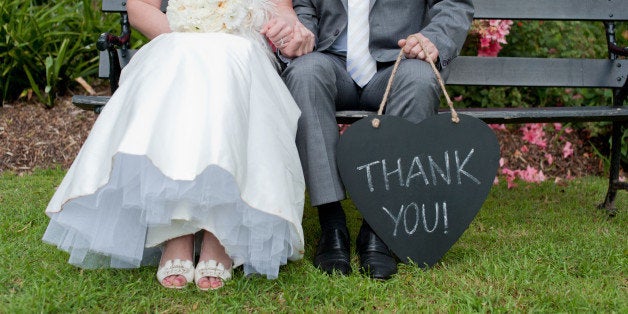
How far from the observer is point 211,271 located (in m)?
2.11

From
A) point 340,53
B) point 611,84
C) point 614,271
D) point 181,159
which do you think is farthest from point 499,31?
point 181,159

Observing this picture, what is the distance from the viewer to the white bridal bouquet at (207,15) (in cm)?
226

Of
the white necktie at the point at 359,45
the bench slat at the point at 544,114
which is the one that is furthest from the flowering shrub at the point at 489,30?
the white necktie at the point at 359,45

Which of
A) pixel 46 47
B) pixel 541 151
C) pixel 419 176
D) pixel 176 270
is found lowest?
pixel 46 47

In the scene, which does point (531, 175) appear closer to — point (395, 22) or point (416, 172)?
point (395, 22)

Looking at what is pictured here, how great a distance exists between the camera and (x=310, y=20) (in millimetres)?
2783

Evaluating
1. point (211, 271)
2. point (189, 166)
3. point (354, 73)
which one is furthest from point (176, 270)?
point (354, 73)

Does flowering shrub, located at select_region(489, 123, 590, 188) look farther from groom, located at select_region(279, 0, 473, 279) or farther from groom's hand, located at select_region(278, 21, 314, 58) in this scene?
groom's hand, located at select_region(278, 21, 314, 58)

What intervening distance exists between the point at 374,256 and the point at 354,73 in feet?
2.55

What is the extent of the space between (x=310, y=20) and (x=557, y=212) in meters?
1.52

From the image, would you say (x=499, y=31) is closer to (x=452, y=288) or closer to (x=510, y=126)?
(x=510, y=126)

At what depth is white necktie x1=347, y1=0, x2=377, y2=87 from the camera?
2.66m

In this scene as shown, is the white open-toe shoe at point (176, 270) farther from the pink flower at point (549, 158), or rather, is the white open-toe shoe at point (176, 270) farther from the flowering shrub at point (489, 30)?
the pink flower at point (549, 158)

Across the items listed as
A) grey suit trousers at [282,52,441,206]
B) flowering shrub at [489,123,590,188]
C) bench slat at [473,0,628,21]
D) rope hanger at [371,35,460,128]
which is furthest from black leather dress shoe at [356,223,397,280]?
flowering shrub at [489,123,590,188]
